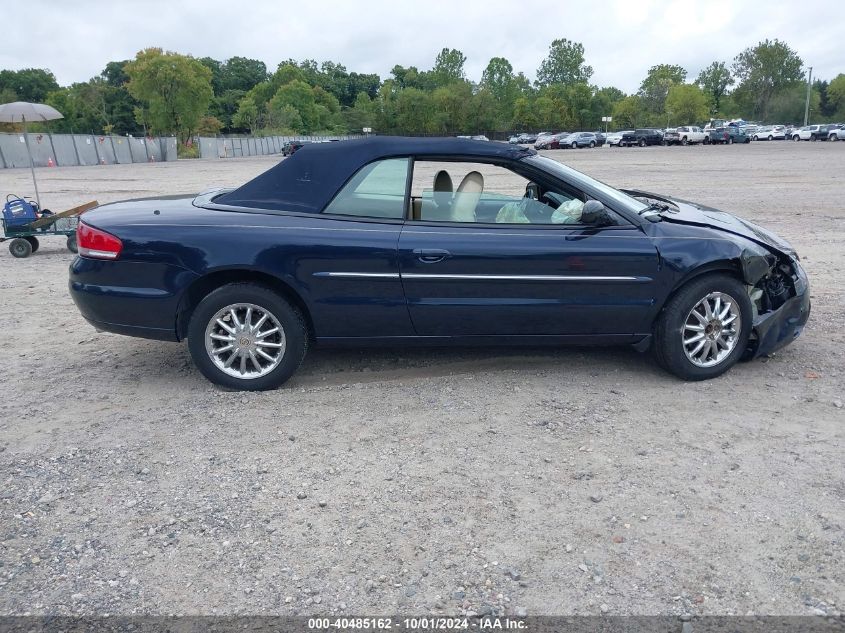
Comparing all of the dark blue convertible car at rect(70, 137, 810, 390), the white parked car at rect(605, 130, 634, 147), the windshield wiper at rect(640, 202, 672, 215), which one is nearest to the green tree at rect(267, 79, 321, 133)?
the white parked car at rect(605, 130, 634, 147)

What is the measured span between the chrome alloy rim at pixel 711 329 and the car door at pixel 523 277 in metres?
0.33

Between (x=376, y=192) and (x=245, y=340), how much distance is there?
4.32 feet

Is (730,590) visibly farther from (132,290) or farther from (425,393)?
(132,290)

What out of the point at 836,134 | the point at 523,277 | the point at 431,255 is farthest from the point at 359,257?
the point at 836,134

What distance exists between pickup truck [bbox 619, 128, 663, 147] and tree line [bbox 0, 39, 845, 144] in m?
24.5

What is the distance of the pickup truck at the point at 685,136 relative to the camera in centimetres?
6619

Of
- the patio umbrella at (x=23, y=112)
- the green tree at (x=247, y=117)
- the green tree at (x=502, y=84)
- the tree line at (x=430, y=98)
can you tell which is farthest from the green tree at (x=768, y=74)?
the patio umbrella at (x=23, y=112)

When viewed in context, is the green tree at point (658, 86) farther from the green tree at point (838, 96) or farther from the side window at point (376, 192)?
the side window at point (376, 192)

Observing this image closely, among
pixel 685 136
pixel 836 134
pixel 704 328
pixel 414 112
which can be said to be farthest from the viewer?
pixel 414 112

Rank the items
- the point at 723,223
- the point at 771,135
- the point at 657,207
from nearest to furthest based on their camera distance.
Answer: the point at 723,223
the point at 657,207
the point at 771,135

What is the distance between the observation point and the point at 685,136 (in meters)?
66.4

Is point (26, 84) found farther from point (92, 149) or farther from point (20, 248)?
point (20, 248)

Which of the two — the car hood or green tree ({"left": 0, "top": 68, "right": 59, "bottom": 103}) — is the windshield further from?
green tree ({"left": 0, "top": 68, "right": 59, "bottom": 103})

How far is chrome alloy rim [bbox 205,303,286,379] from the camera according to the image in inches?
191
